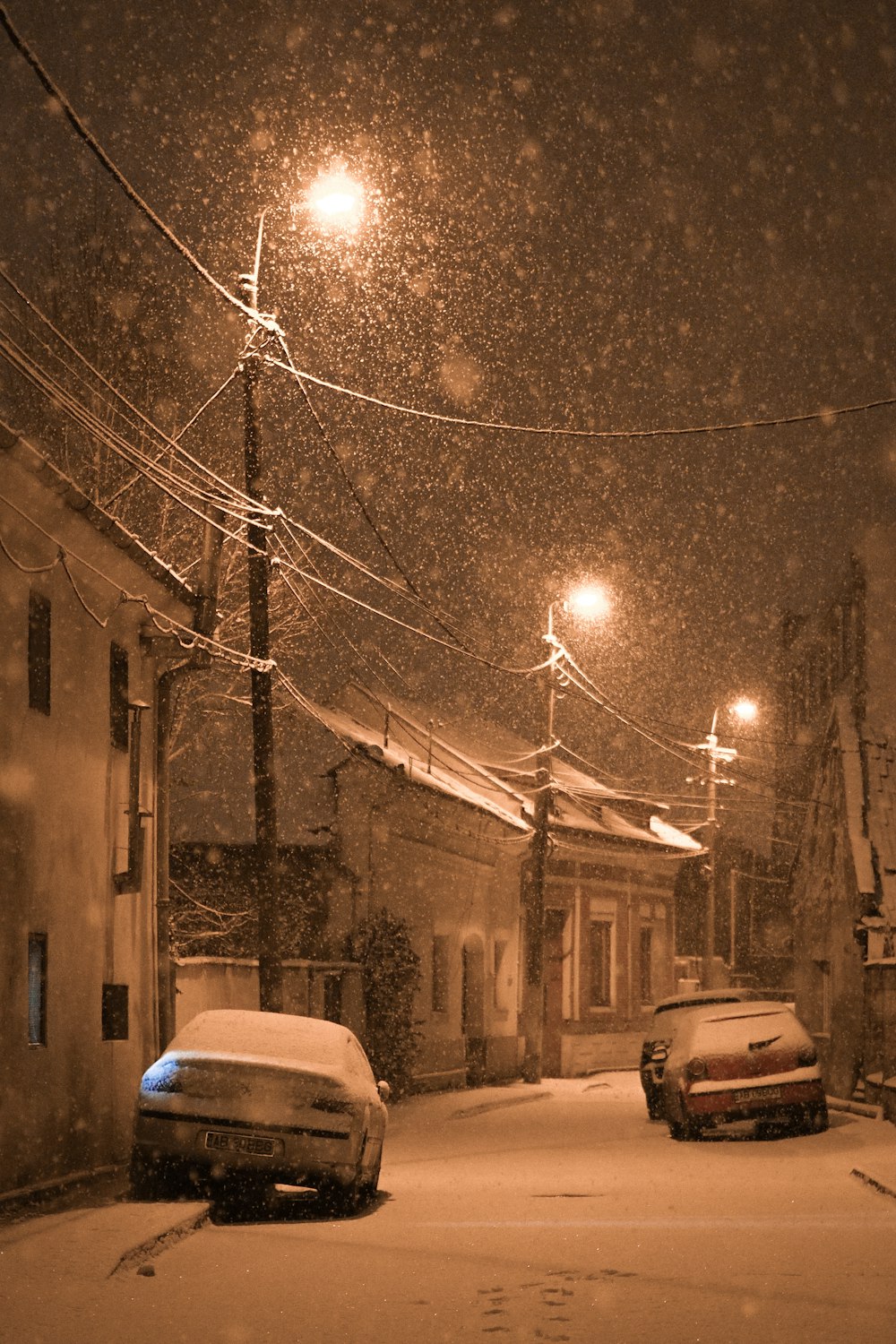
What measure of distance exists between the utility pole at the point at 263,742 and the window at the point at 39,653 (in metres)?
4.97

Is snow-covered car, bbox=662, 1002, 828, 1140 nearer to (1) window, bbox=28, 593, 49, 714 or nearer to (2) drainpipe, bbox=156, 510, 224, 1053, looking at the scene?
(2) drainpipe, bbox=156, 510, 224, 1053

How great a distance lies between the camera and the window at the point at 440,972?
112 ft

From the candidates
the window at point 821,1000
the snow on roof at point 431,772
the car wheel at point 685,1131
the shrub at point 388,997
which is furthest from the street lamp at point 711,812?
the car wheel at point 685,1131

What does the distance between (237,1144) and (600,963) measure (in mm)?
34174

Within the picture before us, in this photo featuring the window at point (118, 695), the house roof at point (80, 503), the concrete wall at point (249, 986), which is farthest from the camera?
the concrete wall at point (249, 986)

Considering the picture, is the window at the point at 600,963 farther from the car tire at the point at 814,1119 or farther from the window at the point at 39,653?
the window at the point at 39,653

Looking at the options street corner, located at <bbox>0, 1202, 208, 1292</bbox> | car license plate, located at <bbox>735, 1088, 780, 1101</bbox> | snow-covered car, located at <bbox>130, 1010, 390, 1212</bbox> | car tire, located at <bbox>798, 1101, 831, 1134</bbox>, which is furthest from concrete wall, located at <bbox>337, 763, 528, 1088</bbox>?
street corner, located at <bbox>0, 1202, 208, 1292</bbox>

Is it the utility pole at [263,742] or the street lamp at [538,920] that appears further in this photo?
the street lamp at [538,920]

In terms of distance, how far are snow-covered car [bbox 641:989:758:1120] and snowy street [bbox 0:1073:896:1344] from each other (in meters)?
9.18

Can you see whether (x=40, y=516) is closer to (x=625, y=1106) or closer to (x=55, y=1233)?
(x=55, y=1233)

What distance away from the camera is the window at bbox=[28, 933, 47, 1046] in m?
14.2

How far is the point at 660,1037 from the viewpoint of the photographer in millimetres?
26969

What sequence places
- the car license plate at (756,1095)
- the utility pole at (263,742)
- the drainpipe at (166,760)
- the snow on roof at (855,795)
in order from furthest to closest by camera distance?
the snow on roof at (855,795)
the car license plate at (756,1095)
the utility pole at (263,742)
the drainpipe at (166,760)

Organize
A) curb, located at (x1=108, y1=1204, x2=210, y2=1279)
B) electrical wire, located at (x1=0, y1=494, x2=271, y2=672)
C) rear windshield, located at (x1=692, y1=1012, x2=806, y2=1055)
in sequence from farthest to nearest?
rear windshield, located at (x1=692, y1=1012, x2=806, y2=1055)
electrical wire, located at (x1=0, y1=494, x2=271, y2=672)
curb, located at (x1=108, y1=1204, x2=210, y2=1279)
